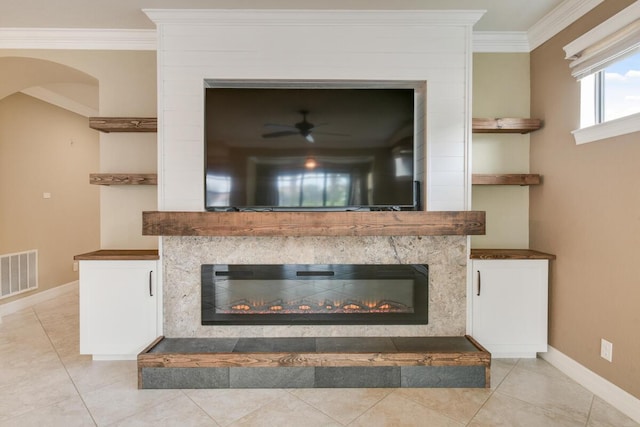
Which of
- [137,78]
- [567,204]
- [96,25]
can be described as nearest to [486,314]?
[567,204]

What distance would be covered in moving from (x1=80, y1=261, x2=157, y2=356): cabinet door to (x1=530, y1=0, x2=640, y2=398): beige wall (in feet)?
10.1

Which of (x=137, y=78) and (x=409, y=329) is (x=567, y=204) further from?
(x=137, y=78)

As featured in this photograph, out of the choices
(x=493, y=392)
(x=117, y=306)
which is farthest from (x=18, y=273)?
(x=493, y=392)

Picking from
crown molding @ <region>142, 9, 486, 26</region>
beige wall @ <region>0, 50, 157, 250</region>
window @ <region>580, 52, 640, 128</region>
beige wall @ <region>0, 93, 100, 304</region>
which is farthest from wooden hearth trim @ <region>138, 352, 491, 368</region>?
beige wall @ <region>0, 93, 100, 304</region>

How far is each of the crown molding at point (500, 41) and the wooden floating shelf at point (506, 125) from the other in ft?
2.22

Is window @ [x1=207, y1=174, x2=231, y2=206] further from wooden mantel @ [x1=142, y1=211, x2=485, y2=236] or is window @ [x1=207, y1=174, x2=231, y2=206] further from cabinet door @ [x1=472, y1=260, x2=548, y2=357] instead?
cabinet door @ [x1=472, y1=260, x2=548, y2=357]

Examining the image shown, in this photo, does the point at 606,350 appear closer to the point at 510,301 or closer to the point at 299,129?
the point at 510,301

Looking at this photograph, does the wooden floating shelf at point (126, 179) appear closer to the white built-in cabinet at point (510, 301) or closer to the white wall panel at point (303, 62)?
the white wall panel at point (303, 62)

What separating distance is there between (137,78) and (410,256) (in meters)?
2.70

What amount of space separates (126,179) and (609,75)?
353cm

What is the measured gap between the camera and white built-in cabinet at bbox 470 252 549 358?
2.67 metres

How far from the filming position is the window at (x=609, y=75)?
202 cm

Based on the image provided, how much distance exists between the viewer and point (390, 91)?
259cm

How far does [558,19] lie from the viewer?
8.49 ft
